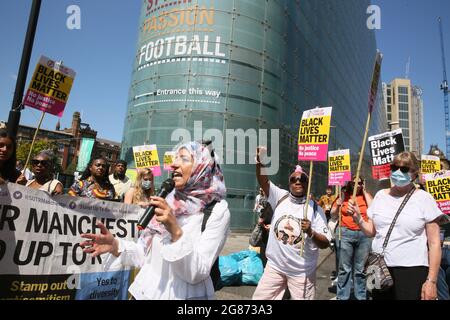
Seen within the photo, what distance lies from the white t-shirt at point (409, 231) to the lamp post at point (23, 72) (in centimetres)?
464

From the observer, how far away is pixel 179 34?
14891mm

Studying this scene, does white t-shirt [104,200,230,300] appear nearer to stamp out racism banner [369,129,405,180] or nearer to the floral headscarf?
the floral headscarf

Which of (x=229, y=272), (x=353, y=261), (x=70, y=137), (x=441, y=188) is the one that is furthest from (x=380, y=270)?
(x=70, y=137)

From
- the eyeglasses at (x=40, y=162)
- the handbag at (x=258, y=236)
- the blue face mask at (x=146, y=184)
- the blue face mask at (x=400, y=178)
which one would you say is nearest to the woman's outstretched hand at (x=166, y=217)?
the blue face mask at (x=400, y=178)

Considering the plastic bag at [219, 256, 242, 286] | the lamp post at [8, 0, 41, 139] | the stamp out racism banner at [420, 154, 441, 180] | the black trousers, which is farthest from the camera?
the stamp out racism banner at [420, 154, 441, 180]

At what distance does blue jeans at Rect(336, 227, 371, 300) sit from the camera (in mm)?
4938

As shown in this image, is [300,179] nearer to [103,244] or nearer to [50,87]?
[103,244]

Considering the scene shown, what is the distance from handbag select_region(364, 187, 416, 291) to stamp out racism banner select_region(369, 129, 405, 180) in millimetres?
3465

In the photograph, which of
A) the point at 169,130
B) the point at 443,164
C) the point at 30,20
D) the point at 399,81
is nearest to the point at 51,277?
the point at 30,20

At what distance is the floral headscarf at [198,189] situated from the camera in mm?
1879

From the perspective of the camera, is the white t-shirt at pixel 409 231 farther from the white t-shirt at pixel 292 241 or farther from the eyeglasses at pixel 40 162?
the eyeglasses at pixel 40 162

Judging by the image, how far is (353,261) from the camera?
16.9 ft

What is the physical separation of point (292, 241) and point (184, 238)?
74.0 inches

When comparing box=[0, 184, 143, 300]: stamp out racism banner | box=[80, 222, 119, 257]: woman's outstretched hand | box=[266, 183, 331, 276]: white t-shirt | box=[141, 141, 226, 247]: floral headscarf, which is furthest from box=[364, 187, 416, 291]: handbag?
box=[0, 184, 143, 300]: stamp out racism banner
